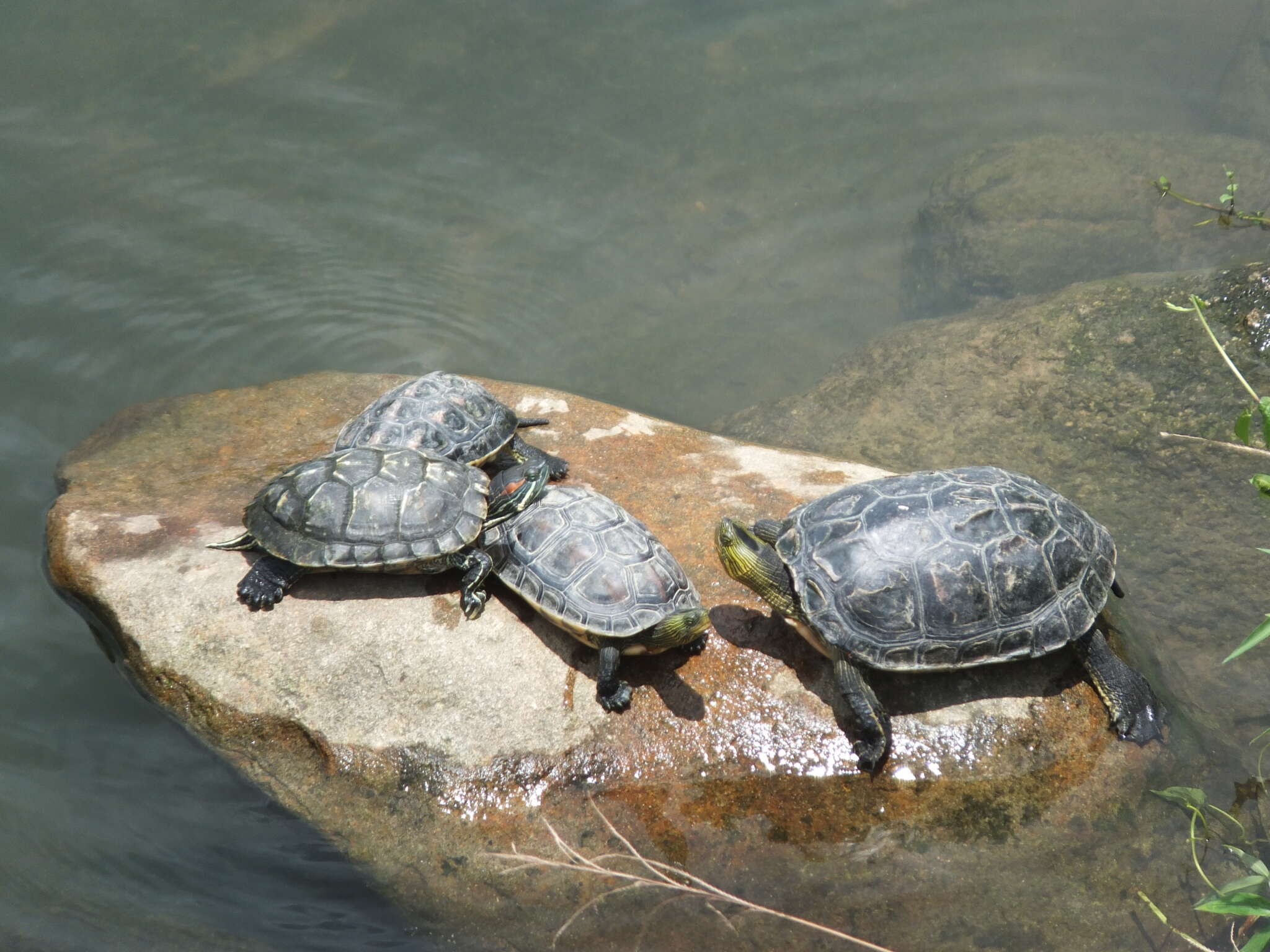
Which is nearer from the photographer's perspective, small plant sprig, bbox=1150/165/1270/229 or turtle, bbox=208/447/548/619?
turtle, bbox=208/447/548/619

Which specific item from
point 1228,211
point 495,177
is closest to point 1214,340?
point 1228,211

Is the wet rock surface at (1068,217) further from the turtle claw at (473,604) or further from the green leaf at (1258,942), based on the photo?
the green leaf at (1258,942)

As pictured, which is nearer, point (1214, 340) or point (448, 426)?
point (1214, 340)

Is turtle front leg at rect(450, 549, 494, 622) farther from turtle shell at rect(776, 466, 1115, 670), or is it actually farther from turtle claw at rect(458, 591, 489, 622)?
turtle shell at rect(776, 466, 1115, 670)

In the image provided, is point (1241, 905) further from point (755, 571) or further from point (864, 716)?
point (755, 571)

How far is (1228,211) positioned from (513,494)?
7.16 metres

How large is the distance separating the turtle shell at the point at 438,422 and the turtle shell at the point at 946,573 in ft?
7.04

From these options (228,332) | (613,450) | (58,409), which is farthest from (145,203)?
(613,450)

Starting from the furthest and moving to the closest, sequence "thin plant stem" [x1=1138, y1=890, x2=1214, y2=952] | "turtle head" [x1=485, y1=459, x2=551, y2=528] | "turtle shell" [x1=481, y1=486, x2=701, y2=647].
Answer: "turtle head" [x1=485, y1=459, x2=551, y2=528] < "turtle shell" [x1=481, y1=486, x2=701, y2=647] < "thin plant stem" [x1=1138, y1=890, x2=1214, y2=952]

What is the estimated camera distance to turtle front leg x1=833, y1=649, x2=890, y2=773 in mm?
3875

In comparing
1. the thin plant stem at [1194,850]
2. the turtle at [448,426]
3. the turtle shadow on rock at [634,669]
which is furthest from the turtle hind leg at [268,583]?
the thin plant stem at [1194,850]

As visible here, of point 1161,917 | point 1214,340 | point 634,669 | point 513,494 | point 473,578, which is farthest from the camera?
point 513,494

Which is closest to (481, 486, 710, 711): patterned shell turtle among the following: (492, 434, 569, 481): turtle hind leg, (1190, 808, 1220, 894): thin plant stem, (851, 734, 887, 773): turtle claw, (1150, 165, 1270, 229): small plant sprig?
(851, 734, 887, 773): turtle claw

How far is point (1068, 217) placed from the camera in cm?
951
